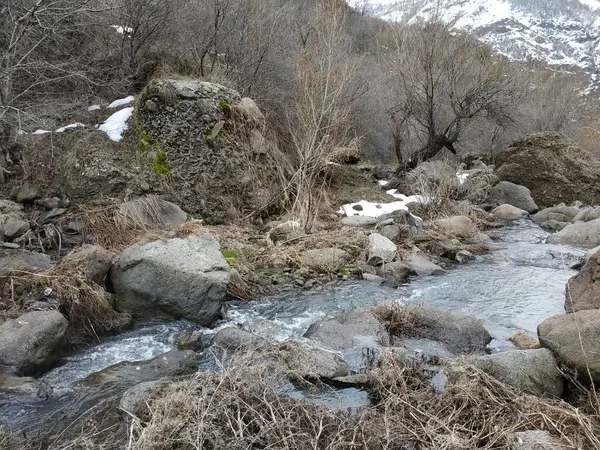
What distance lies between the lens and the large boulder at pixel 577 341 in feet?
13.9

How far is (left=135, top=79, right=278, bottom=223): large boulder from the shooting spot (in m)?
10.7

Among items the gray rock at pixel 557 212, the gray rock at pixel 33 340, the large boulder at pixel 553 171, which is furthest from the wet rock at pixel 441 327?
the large boulder at pixel 553 171

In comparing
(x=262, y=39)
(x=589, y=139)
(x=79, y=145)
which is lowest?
(x=589, y=139)

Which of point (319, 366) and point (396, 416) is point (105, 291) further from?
point (396, 416)

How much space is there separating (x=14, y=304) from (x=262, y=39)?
1069cm

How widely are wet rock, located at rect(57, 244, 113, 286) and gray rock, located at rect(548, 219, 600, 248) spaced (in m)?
9.01

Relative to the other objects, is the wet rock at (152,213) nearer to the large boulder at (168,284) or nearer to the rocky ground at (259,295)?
the rocky ground at (259,295)

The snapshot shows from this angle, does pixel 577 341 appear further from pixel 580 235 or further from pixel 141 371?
pixel 580 235

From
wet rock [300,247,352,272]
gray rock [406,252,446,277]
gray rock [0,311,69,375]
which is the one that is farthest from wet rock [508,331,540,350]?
gray rock [0,311,69,375]

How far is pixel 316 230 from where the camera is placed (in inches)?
406

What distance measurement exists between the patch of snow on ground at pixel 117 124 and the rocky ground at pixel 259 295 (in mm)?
446

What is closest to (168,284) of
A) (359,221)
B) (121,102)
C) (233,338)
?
(233,338)

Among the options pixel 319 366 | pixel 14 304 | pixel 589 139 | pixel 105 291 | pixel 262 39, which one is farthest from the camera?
pixel 589 139

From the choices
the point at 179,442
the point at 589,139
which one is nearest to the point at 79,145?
the point at 179,442
